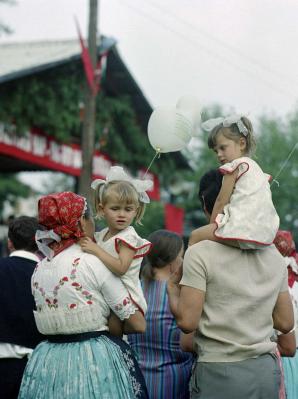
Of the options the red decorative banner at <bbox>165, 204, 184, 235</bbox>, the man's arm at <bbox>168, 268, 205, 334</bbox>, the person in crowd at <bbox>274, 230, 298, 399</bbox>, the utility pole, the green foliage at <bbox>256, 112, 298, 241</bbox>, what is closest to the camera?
the man's arm at <bbox>168, 268, 205, 334</bbox>

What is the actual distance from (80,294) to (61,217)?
34 centimetres

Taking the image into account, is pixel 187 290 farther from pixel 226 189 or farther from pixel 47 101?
pixel 47 101

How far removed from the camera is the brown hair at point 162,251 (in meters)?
3.93

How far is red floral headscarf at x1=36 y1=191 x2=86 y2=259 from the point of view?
117 inches

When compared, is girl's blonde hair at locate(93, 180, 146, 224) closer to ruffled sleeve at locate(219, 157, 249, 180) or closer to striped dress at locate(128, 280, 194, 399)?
ruffled sleeve at locate(219, 157, 249, 180)

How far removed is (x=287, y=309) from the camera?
3.01 metres

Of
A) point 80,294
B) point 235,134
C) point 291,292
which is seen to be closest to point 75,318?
point 80,294

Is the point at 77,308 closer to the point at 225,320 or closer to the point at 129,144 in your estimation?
the point at 225,320

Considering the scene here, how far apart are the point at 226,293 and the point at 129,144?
12529 mm

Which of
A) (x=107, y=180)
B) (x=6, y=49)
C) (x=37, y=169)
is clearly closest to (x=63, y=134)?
(x=37, y=169)

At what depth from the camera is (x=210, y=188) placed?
3066mm

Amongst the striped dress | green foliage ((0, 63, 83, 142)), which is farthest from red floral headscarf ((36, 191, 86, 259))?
green foliage ((0, 63, 83, 142))

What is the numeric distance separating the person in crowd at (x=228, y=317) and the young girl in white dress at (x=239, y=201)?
0.24ft

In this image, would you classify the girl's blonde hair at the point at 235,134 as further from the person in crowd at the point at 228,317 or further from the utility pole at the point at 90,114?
the utility pole at the point at 90,114
